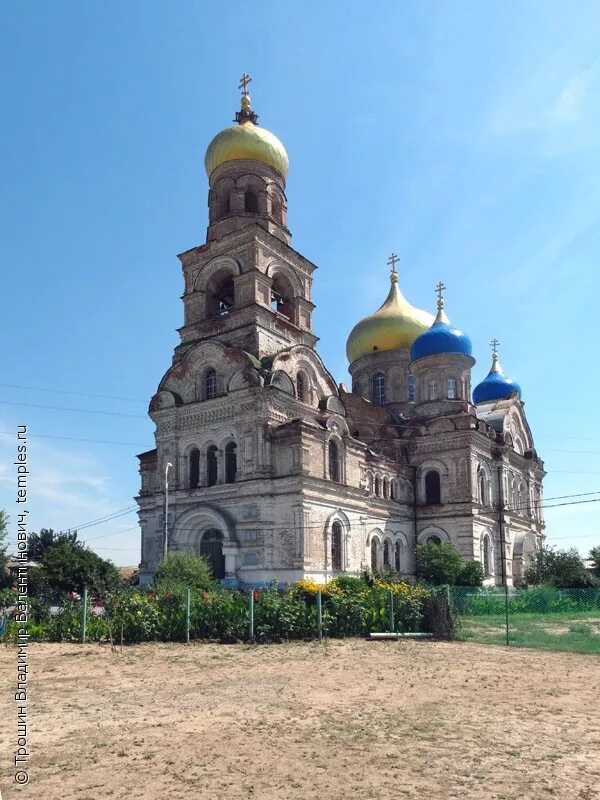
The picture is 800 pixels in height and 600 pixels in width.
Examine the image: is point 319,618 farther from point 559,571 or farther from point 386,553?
point 559,571

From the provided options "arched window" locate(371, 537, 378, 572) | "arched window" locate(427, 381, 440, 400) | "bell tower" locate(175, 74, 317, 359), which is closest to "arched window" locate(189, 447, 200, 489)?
"bell tower" locate(175, 74, 317, 359)

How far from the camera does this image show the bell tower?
1199 inches

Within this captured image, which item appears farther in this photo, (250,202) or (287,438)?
(250,202)

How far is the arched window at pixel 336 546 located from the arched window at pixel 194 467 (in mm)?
6113

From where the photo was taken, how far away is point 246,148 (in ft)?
107

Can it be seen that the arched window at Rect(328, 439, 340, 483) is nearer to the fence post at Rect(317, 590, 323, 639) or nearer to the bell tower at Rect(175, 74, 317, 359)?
the bell tower at Rect(175, 74, 317, 359)

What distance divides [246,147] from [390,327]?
14370 millimetres

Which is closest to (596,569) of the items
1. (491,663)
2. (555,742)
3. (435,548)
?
(435,548)

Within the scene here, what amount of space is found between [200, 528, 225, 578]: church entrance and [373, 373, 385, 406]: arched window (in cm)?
1699

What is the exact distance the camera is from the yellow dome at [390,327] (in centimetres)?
4184

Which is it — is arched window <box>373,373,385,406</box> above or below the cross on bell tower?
below

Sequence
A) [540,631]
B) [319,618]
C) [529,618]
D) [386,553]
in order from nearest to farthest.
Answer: [319,618] → [540,631] → [529,618] → [386,553]

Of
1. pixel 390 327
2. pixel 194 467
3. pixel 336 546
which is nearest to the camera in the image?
pixel 336 546

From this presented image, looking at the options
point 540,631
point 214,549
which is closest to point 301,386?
point 214,549
